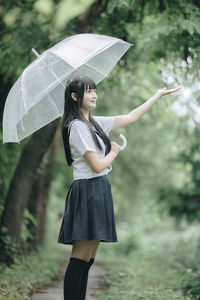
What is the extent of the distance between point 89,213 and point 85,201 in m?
0.10

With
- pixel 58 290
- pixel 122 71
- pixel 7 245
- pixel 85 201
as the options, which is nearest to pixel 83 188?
pixel 85 201

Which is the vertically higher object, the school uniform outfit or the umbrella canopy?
the umbrella canopy

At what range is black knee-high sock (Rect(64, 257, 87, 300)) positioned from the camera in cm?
312

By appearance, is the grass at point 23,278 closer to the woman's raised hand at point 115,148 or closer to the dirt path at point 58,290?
the dirt path at point 58,290

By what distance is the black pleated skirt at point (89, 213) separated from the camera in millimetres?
3080

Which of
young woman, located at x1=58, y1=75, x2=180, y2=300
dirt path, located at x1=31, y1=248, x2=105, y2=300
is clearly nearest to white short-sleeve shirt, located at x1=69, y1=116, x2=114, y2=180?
young woman, located at x1=58, y1=75, x2=180, y2=300

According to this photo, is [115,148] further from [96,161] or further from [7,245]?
[7,245]

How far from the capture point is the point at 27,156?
6.04m

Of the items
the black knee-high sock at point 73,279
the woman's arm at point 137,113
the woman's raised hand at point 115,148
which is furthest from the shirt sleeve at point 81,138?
the black knee-high sock at point 73,279

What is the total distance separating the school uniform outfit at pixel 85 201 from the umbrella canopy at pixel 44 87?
19.7 inches

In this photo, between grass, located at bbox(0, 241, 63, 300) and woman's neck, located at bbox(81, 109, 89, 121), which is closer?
woman's neck, located at bbox(81, 109, 89, 121)

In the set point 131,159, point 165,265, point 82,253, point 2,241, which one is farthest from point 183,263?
point 82,253

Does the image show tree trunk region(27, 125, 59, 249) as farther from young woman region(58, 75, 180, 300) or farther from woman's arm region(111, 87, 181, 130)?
young woman region(58, 75, 180, 300)

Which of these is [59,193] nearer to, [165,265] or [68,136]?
[165,265]
